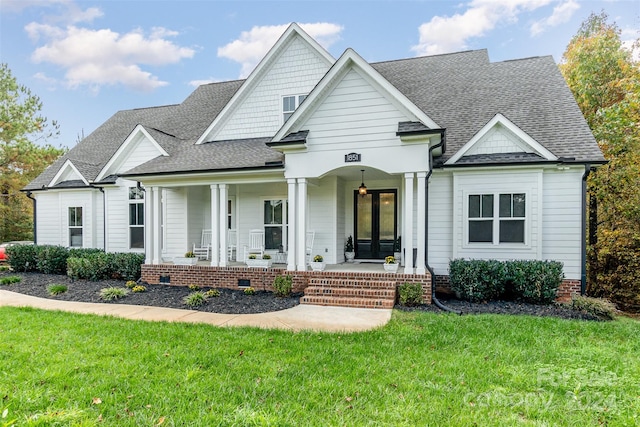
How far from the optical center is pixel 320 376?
3.95m

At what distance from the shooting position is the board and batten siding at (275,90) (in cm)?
1122

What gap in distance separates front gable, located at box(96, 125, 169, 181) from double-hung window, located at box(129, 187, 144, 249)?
103 cm

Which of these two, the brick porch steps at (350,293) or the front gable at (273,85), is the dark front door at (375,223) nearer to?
the brick porch steps at (350,293)

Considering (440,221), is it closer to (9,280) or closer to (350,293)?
(350,293)

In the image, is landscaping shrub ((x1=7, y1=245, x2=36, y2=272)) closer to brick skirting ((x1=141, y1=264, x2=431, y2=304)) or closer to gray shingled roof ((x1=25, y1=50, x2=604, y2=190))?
gray shingled roof ((x1=25, y1=50, x2=604, y2=190))

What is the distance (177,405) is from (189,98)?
49.8ft

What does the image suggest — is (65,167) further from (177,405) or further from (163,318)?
(177,405)

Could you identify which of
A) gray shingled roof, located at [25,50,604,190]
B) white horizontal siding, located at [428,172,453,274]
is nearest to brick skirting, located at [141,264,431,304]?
white horizontal siding, located at [428,172,453,274]

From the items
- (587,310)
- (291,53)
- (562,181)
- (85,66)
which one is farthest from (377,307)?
(85,66)

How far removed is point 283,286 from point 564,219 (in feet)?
24.6

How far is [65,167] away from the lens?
1359 centimetres

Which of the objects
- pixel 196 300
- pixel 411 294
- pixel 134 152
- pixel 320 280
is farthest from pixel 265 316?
pixel 134 152

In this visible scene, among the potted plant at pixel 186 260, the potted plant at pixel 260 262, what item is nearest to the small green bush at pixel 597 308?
the potted plant at pixel 260 262

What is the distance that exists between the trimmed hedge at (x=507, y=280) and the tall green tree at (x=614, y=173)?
15.6ft
